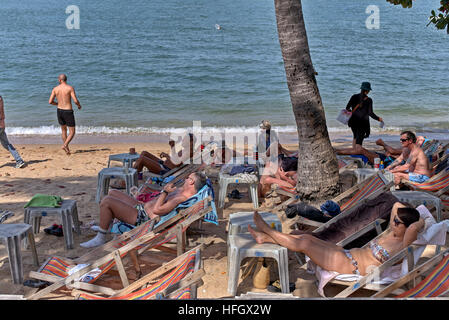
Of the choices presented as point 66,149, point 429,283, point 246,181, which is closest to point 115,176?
point 246,181

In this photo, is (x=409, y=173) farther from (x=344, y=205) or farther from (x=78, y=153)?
(x=78, y=153)

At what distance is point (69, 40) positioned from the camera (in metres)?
31.5

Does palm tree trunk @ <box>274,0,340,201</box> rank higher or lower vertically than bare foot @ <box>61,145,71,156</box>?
higher

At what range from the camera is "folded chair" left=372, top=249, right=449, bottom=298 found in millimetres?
3527

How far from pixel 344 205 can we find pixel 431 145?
10.4 feet

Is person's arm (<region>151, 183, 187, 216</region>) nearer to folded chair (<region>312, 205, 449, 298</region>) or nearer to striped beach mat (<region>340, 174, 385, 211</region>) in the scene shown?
folded chair (<region>312, 205, 449, 298</region>)

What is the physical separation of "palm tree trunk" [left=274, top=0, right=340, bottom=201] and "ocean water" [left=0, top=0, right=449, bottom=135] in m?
8.72

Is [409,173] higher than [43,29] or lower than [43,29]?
lower

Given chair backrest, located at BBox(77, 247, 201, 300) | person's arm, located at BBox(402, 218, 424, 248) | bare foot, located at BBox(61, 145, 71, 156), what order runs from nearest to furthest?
chair backrest, located at BBox(77, 247, 201, 300) < person's arm, located at BBox(402, 218, 424, 248) < bare foot, located at BBox(61, 145, 71, 156)

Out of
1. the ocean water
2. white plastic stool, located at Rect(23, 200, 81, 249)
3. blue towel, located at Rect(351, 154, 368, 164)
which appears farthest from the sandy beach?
the ocean water

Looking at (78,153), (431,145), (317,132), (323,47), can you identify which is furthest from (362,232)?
(323,47)

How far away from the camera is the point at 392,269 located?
4.23m

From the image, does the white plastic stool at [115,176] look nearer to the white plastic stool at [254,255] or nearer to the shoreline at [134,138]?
the white plastic stool at [254,255]
